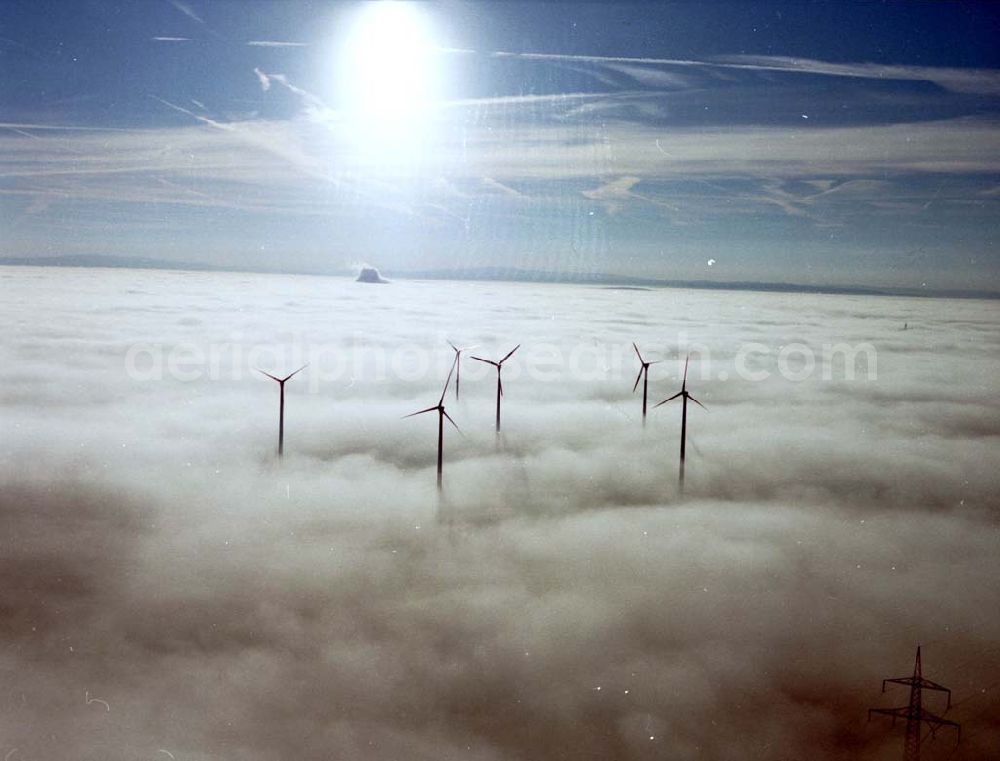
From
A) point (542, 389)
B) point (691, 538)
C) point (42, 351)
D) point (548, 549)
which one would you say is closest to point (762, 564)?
point (691, 538)

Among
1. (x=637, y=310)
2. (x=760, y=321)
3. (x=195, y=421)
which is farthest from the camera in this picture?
(x=637, y=310)

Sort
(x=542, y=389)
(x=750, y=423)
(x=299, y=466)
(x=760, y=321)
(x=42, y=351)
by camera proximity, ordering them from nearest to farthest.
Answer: (x=299, y=466)
(x=750, y=423)
(x=542, y=389)
(x=42, y=351)
(x=760, y=321)

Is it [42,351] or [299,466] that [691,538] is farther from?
[42,351]

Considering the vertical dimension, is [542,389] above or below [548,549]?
above

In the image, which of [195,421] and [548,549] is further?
[195,421]

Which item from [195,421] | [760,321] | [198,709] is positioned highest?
[760,321]

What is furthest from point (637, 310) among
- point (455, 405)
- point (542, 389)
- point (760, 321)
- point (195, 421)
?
point (195, 421)
